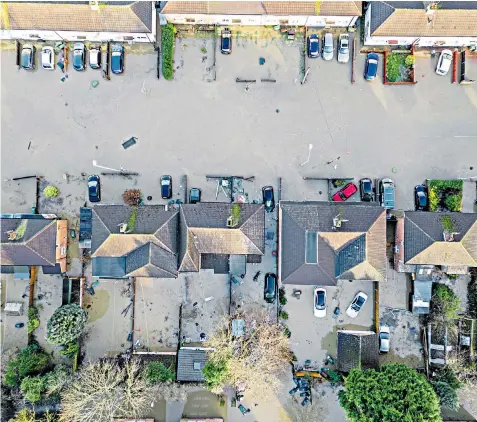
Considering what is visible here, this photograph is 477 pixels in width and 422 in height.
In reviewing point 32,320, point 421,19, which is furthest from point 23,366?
point 421,19

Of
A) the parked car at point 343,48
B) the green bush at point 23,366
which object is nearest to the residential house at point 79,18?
the parked car at point 343,48

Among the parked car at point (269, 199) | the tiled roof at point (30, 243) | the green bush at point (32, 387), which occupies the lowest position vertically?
the green bush at point (32, 387)

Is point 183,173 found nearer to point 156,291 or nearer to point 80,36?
point 156,291

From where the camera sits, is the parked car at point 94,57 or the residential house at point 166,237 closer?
the residential house at point 166,237

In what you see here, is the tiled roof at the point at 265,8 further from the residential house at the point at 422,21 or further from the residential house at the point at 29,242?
the residential house at the point at 29,242

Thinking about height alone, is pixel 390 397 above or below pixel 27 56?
below

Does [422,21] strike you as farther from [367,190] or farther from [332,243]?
[332,243]
